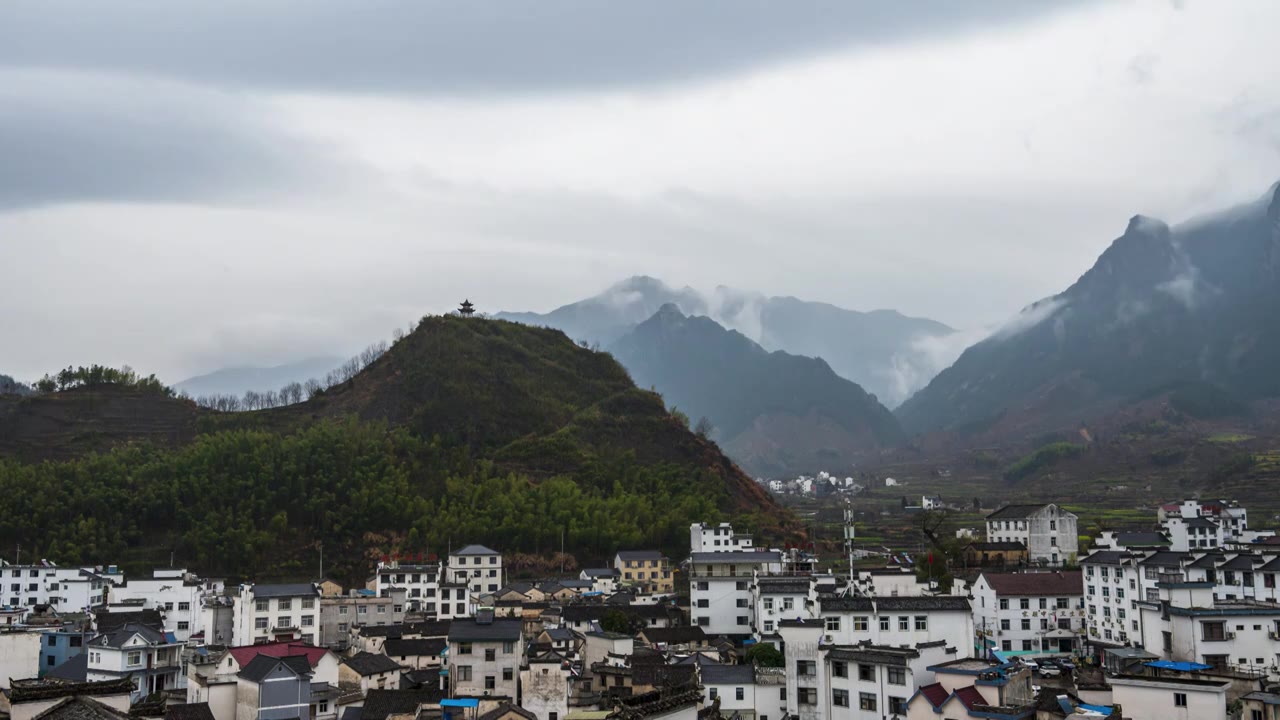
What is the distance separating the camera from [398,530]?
64.2 m

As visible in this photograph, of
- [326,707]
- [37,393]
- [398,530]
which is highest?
[37,393]

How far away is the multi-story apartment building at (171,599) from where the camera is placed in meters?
44.6

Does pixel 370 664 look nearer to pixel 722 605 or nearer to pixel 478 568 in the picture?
pixel 722 605

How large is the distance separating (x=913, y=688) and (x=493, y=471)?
54.0 metres

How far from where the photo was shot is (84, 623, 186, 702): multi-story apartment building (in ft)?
105

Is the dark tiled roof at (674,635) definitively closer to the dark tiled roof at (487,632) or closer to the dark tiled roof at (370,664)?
the dark tiled roof at (487,632)

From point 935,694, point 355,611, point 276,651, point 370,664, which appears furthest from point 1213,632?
point 355,611

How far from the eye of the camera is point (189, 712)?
2391cm

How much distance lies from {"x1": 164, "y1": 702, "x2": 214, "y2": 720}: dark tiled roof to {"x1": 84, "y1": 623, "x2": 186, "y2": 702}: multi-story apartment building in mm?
7840

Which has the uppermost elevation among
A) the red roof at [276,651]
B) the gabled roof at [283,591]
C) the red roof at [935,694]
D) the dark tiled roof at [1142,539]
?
the dark tiled roof at [1142,539]

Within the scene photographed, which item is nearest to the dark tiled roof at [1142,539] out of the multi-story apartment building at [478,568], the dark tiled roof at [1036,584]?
the dark tiled roof at [1036,584]

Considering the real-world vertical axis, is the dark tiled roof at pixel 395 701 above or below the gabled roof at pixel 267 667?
below

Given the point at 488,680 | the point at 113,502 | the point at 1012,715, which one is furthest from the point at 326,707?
the point at 113,502

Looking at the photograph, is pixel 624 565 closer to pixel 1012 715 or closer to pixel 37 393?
pixel 1012 715
